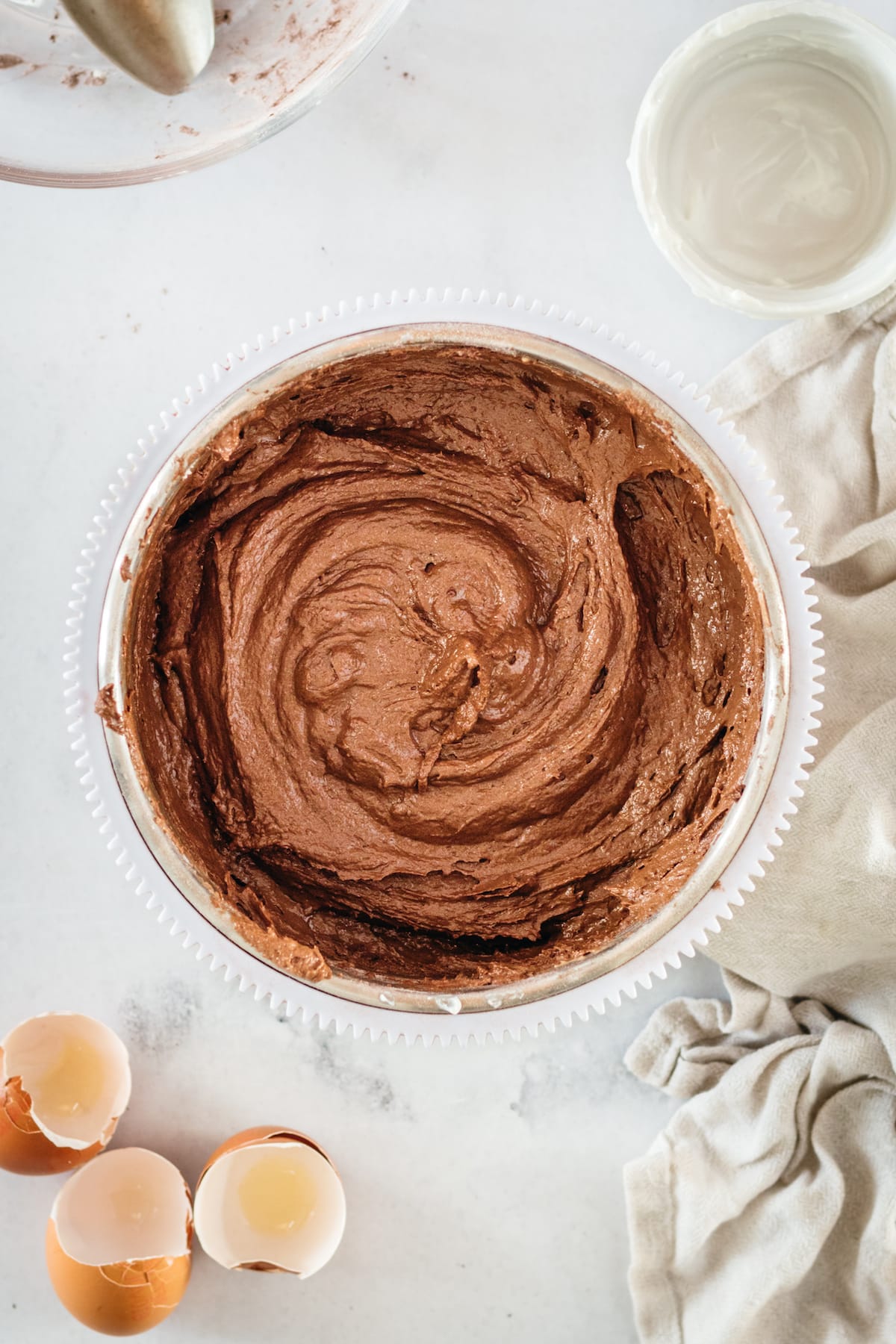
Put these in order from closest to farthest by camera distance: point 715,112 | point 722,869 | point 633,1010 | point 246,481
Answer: point 722,869 → point 246,481 → point 715,112 → point 633,1010

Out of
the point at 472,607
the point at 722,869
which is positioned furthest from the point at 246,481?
the point at 722,869

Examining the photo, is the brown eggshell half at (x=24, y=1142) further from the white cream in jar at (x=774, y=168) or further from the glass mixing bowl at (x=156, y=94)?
the white cream in jar at (x=774, y=168)

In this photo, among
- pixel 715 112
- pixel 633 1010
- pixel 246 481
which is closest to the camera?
pixel 246 481

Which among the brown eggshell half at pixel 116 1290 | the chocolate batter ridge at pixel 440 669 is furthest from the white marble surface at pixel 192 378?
the chocolate batter ridge at pixel 440 669

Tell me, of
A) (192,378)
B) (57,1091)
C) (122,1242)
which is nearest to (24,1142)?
(57,1091)

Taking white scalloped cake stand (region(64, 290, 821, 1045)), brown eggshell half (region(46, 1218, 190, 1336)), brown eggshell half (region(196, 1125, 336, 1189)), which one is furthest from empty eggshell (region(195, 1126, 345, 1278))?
white scalloped cake stand (region(64, 290, 821, 1045))

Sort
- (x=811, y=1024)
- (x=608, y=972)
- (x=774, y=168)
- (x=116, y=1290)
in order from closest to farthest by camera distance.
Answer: (x=608, y=972) < (x=116, y=1290) < (x=774, y=168) < (x=811, y=1024)

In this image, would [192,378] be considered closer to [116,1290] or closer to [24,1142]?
[24,1142]

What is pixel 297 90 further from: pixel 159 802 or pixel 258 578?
pixel 159 802
